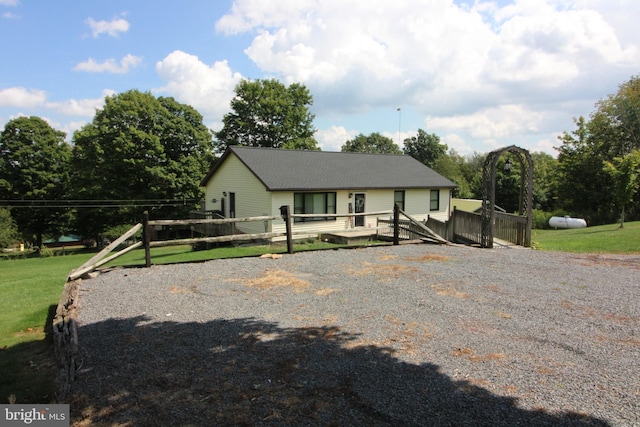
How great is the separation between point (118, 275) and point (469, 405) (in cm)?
724

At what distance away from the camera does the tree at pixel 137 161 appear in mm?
29125

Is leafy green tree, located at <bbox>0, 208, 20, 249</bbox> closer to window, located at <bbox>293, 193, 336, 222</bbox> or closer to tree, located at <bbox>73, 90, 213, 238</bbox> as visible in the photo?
tree, located at <bbox>73, 90, 213, 238</bbox>

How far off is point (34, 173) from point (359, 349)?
128 ft

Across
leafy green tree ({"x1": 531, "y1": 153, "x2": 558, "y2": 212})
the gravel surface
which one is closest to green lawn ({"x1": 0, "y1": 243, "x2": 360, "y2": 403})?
the gravel surface

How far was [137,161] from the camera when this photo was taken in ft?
95.3

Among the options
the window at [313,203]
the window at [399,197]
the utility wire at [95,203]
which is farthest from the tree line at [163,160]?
the window at [313,203]

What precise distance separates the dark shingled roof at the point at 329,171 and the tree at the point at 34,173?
17.2 metres

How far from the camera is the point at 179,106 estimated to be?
108 feet

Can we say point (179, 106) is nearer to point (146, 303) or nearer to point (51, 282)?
point (51, 282)

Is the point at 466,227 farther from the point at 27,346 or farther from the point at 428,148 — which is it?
the point at 428,148

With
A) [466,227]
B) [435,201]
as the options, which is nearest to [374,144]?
[435,201]

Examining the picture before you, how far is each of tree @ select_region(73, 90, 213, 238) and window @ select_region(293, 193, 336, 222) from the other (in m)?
13.5

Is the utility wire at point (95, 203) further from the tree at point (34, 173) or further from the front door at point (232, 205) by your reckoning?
the front door at point (232, 205)

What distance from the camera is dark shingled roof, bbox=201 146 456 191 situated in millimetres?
20984
